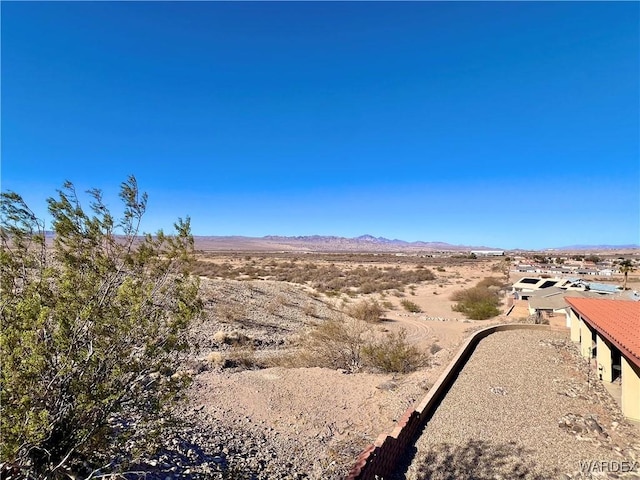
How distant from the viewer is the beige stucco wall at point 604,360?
11117 mm

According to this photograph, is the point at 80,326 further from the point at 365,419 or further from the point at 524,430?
the point at 524,430

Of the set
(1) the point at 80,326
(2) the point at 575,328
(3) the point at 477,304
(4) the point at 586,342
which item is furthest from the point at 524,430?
(3) the point at 477,304

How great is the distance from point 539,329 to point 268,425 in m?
15.0

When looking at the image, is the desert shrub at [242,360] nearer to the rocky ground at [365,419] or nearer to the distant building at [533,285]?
the rocky ground at [365,419]

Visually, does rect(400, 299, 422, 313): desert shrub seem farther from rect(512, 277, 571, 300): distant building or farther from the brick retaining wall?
the brick retaining wall

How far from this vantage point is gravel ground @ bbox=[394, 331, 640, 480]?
22.6 feet

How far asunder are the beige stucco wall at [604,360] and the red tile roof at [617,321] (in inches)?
31.6

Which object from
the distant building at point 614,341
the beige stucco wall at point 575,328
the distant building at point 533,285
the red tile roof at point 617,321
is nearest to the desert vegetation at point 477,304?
the distant building at point 533,285

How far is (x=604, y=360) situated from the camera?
11.4m

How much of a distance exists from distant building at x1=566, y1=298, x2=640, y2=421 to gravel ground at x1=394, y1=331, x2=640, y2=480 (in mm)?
479

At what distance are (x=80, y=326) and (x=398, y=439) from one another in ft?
19.1

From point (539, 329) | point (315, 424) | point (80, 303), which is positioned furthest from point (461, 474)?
point (539, 329)

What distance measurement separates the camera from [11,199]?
4.09 m

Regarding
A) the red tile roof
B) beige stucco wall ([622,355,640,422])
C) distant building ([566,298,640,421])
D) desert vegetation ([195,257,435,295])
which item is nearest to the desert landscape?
beige stucco wall ([622,355,640,422])
